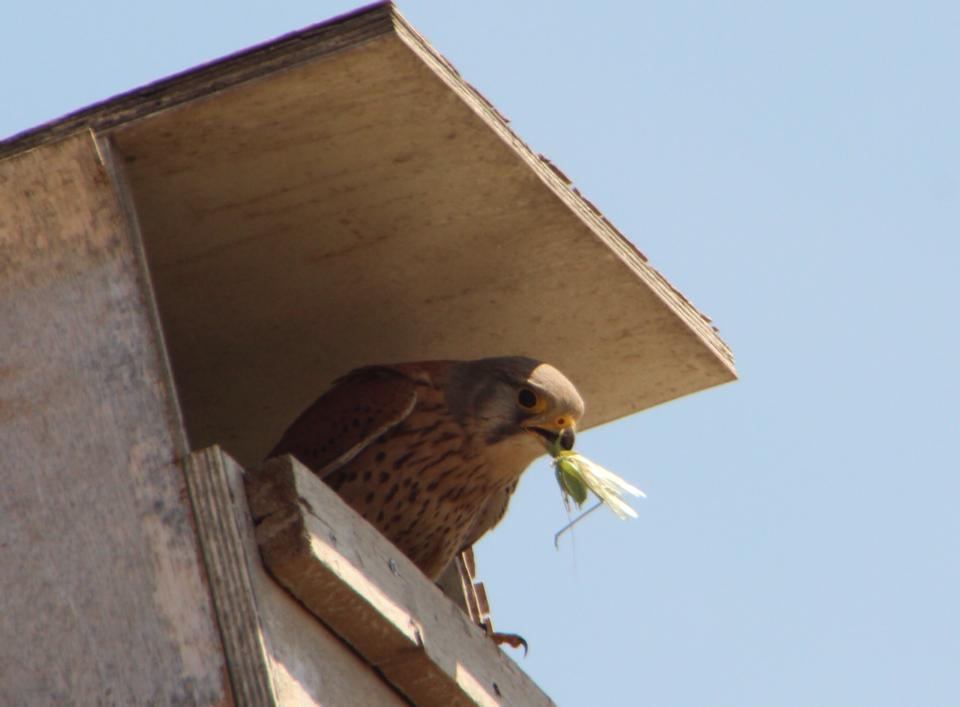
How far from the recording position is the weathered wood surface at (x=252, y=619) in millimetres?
3775

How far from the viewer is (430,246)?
5.32 m

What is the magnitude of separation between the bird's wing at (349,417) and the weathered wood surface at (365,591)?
781 millimetres

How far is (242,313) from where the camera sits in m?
5.51

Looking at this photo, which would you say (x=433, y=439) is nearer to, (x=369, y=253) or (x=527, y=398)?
(x=527, y=398)

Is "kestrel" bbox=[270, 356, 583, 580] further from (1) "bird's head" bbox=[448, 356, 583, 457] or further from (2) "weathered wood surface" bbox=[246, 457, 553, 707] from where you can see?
(2) "weathered wood surface" bbox=[246, 457, 553, 707]

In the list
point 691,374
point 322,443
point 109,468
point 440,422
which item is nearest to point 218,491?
point 109,468

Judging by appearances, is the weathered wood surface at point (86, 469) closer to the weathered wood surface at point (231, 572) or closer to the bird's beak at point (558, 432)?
the weathered wood surface at point (231, 572)

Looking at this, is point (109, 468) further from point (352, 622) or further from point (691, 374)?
point (691, 374)

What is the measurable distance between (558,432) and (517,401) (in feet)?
0.58

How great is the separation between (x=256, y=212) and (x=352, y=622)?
4.22ft

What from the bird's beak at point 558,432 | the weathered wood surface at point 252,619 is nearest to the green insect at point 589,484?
the bird's beak at point 558,432

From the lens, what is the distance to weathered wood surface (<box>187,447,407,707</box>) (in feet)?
12.4

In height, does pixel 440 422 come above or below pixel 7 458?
above

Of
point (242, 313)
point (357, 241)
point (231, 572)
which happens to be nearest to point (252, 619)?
point (231, 572)
